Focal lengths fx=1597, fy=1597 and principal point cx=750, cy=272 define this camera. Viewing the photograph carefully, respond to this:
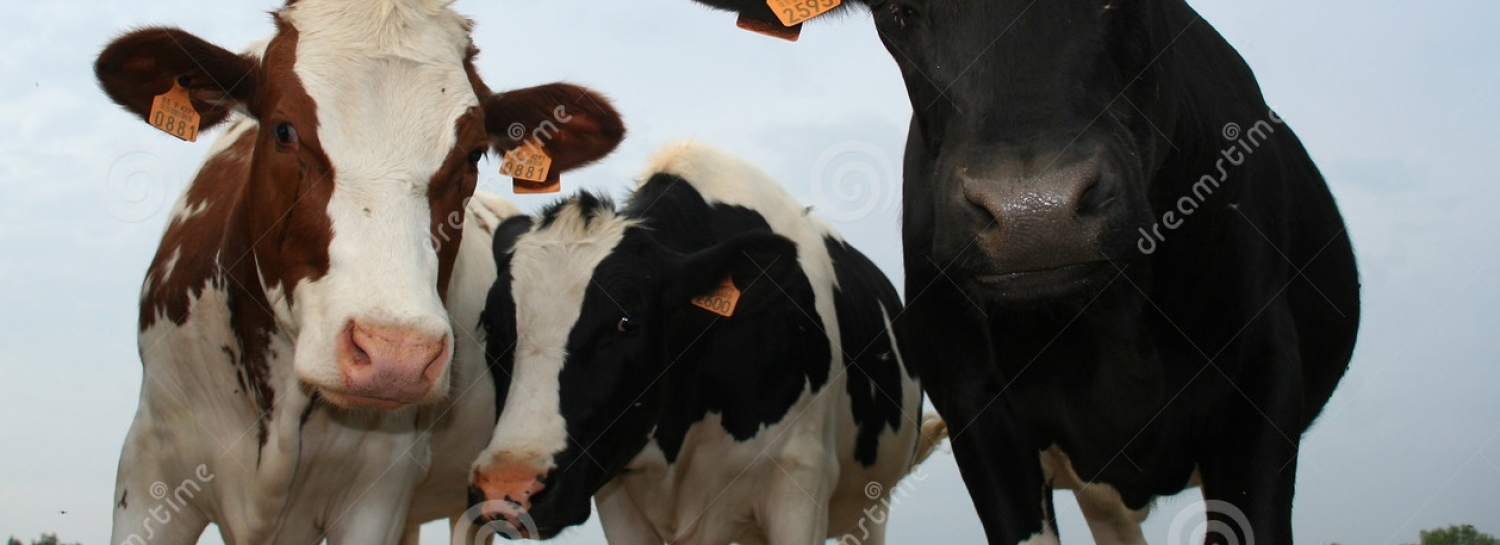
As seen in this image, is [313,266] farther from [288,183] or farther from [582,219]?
[582,219]

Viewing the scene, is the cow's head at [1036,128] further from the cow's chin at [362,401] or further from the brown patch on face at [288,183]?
the brown patch on face at [288,183]

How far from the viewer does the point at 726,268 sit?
720 cm

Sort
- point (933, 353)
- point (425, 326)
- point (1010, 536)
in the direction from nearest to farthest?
point (425, 326) < point (1010, 536) < point (933, 353)

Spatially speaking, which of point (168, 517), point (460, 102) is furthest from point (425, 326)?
point (168, 517)

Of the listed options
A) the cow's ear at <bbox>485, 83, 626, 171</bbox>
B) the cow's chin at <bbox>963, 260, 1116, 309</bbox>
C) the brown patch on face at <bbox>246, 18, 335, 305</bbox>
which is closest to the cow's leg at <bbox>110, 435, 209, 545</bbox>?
the brown patch on face at <bbox>246, 18, 335, 305</bbox>

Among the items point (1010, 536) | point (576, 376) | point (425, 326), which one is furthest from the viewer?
point (576, 376)

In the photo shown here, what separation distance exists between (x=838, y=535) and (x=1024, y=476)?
14.3 feet

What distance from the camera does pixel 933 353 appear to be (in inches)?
206

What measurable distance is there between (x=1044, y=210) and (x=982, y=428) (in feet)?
4.68

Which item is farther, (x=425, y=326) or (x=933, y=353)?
(x=933, y=353)

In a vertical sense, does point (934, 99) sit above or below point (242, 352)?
above

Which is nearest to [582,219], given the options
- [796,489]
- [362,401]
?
[796,489]

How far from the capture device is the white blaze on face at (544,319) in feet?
20.2

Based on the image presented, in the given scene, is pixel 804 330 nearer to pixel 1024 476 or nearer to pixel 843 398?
pixel 843 398
